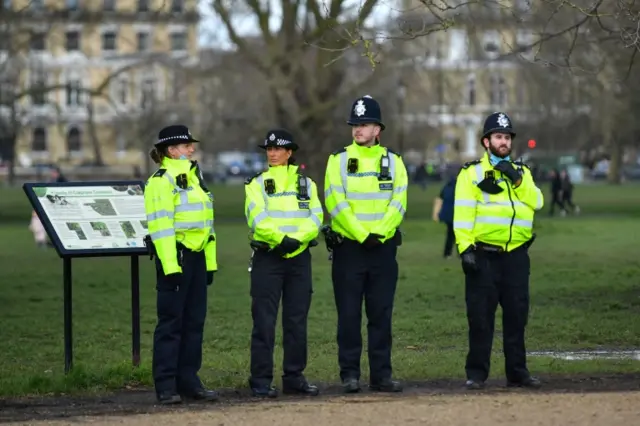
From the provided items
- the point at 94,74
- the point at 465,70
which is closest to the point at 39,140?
the point at 94,74

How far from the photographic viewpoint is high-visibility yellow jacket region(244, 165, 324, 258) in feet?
37.0

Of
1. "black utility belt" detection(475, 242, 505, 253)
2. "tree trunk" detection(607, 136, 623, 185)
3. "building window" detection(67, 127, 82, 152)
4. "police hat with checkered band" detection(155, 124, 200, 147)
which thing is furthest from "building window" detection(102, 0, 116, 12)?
"building window" detection(67, 127, 82, 152)

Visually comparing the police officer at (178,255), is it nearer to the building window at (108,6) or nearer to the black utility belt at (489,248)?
the black utility belt at (489,248)

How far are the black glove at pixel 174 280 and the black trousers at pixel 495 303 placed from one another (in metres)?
2.23

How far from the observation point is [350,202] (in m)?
11.5

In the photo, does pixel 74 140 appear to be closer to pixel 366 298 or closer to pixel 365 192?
pixel 366 298

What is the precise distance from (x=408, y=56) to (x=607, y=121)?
73.4 ft

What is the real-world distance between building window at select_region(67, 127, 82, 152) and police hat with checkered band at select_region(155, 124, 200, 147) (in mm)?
113935

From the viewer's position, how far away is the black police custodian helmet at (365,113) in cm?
1149

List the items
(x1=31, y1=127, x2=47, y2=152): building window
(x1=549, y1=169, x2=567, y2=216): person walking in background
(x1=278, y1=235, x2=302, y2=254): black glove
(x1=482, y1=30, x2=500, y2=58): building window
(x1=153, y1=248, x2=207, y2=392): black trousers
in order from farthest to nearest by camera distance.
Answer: (x1=31, y1=127, x2=47, y2=152): building window, (x1=549, y1=169, x2=567, y2=216): person walking in background, (x1=482, y1=30, x2=500, y2=58): building window, (x1=278, y1=235, x2=302, y2=254): black glove, (x1=153, y1=248, x2=207, y2=392): black trousers

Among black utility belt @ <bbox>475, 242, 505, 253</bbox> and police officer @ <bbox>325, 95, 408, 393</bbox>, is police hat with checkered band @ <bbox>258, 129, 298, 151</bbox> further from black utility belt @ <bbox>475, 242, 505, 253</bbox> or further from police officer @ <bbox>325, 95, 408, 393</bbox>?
black utility belt @ <bbox>475, 242, 505, 253</bbox>

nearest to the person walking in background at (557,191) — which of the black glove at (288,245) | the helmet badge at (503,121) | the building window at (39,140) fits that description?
the helmet badge at (503,121)

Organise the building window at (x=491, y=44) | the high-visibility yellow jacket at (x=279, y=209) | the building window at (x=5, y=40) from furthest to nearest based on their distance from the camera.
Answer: the building window at (x=5, y=40) → the building window at (x=491, y=44) → the high-visibility yellow jacket at (x=279, y=209)

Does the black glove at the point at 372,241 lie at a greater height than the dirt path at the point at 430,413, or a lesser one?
greater
